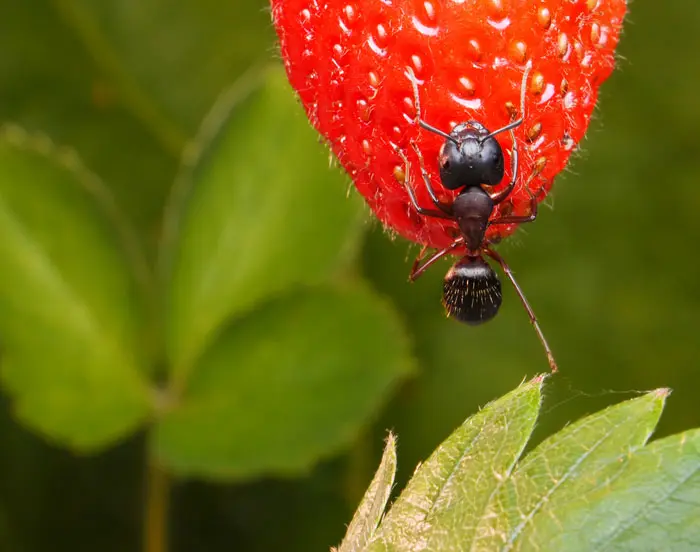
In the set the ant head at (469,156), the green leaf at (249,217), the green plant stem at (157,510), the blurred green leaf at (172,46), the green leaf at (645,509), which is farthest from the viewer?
the blurred green leaf at (172,46)

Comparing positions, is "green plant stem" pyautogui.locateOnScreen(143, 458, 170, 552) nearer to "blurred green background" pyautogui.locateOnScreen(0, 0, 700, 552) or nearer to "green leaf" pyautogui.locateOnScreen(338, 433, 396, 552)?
"blurred green background" pyautogui.locateOnScreen(0, 0, 700, 552)

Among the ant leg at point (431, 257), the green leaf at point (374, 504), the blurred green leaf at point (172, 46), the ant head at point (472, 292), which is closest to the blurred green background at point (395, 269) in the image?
the blurred green leaf at point (172, 46)

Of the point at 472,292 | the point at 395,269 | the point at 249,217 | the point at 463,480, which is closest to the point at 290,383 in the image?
the point at 249,217

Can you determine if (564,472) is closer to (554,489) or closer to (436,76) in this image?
(554,489)

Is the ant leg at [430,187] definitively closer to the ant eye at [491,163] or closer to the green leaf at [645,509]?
the ant eye at [491,163]

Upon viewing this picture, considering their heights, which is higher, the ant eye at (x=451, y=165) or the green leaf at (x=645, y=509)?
the ant eye at (x=451, y=165)

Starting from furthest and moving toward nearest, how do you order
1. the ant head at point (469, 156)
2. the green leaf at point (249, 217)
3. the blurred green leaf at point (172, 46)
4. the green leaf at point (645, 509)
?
the blurred green leaf at point (172, 46), the green leaf at point (249, 217), the ant head at point (469, 156), the green leaf at point (645, 509)

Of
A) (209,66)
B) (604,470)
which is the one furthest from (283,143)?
(604,470)

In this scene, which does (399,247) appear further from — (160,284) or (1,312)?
(1,312)
